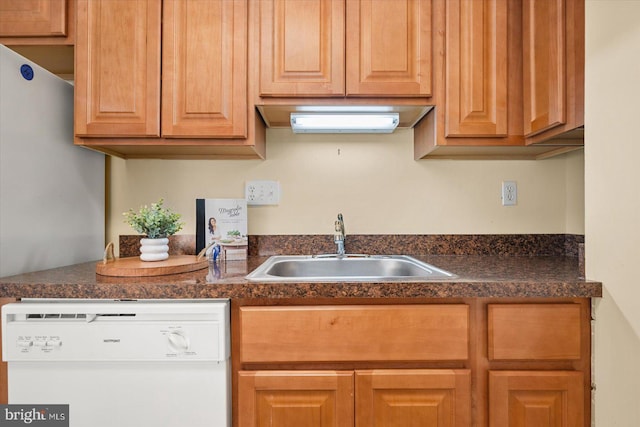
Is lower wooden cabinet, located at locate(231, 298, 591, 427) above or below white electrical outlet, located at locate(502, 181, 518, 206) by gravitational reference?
below

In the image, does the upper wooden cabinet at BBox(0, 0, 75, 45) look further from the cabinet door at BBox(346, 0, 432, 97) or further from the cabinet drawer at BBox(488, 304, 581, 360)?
the cabinet drawer at BBox(488, 304, 581, 360)

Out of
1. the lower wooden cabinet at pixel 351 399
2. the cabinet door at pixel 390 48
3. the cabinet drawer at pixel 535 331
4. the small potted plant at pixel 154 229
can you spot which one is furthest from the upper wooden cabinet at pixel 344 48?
the lower wooden cabinet at pixel 351 399

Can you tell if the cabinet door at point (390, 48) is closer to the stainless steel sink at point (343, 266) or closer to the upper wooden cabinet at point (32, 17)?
the stainless steel sink at point (343, 266)

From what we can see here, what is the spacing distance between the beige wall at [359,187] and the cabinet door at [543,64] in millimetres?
436

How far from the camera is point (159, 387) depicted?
97 centimetres

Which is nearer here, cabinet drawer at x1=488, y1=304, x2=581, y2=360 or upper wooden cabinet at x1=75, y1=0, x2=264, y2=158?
cabinet drawer at x1=488, y1=304, x2=581, y2=360

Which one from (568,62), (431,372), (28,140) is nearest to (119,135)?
(28,140)

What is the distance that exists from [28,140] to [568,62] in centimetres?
178

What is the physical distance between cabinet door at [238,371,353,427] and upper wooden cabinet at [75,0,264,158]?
0.86m

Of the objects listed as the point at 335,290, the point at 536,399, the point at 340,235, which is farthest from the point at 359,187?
the point at 536,399

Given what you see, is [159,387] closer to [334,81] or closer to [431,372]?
[431,372]

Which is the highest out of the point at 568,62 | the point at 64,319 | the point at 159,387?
the point at 568,62

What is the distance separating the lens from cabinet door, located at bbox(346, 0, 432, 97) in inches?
50.7

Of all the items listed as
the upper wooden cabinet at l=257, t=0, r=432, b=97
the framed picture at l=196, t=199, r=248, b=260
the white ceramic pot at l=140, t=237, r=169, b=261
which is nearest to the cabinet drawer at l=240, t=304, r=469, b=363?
the white ceramic pot at l=140, t=237, r=169, b=261
